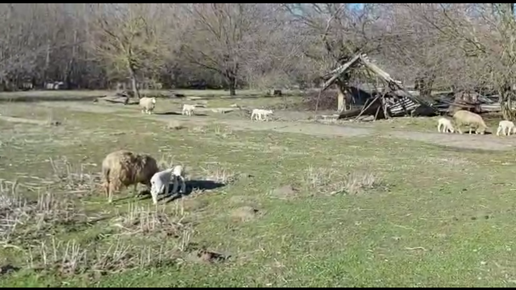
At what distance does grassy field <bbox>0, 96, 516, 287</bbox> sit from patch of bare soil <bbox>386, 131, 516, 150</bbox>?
3350 mm

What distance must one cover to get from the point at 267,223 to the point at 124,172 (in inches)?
114

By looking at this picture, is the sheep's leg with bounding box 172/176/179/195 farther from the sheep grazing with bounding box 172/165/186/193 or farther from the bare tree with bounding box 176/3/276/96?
the bare tree with bounding box 176/3/276/96

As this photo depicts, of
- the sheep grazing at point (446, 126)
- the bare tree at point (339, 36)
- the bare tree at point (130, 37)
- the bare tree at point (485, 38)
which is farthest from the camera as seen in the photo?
the bare tree at point (130, 37)

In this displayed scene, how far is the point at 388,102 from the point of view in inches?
1157

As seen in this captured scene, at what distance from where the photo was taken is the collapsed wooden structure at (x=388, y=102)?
93.9 feet

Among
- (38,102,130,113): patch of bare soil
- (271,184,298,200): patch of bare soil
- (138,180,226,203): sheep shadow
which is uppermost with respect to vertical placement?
(271,184,298,200): patch of bare soil

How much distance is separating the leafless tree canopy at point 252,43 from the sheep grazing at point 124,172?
1562 cm

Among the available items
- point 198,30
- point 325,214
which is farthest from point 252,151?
point 198,30

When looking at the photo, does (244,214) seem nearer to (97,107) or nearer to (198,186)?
(198,186)

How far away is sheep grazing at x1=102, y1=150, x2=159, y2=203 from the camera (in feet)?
32.1

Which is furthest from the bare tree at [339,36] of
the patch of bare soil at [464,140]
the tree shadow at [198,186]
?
the tree shadow at [198,186]

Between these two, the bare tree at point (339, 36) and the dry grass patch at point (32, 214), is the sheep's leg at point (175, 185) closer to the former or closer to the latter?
the dry grass patch at point (32, 214)

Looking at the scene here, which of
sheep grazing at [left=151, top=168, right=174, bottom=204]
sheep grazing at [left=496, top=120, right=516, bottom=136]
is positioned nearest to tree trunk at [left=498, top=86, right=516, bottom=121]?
sheep grazing at [left=496, top=120, right=516, bottom=136]

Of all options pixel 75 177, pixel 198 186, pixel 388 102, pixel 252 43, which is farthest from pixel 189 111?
pixel 198 186
